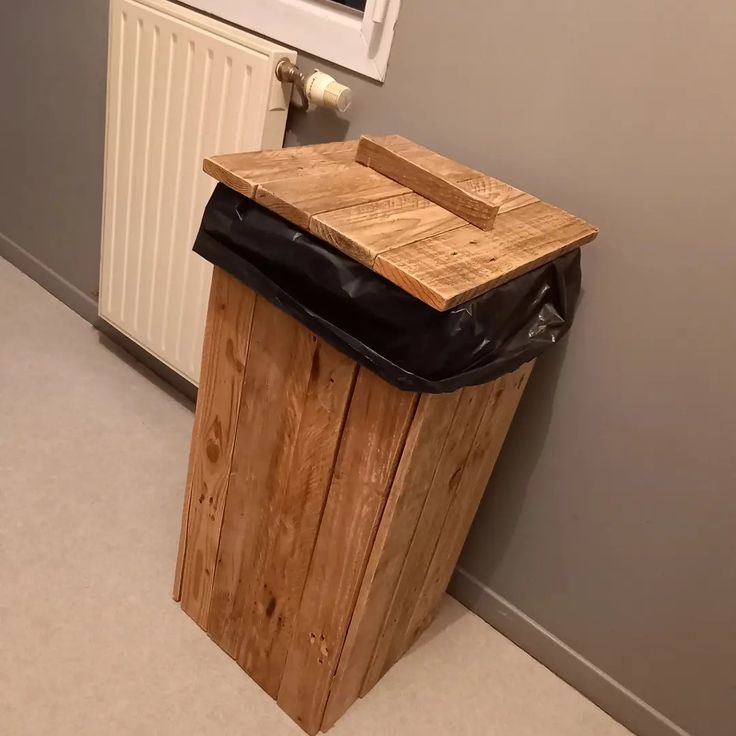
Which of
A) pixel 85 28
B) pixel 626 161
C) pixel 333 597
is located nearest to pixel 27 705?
pixel 333 597

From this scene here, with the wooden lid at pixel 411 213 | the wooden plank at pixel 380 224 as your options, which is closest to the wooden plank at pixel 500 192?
the wooden lid at pixel 411 213

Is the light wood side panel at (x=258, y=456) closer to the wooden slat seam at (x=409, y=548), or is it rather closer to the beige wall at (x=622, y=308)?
the wooden slat seam at (x=409, y=548)

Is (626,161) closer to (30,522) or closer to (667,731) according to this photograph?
(667,731)

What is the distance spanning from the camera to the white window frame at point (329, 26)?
1249 millimetres

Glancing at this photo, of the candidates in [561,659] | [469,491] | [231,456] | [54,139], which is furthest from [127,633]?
[54,139]

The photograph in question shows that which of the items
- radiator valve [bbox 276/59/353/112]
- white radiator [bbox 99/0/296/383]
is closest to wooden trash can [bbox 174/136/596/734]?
radiator valve [bbox 276/59/353/112]

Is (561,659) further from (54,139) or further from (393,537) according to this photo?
(54,139)

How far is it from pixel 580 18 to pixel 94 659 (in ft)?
4.17

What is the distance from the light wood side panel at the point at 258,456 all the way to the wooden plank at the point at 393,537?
0.58 ft

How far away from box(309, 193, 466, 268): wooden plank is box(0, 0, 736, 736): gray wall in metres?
0.28

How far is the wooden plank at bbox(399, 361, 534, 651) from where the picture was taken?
1141 mm

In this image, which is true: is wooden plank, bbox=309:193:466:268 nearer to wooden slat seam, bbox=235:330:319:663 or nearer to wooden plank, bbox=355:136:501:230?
wooden plank, bbox=355:136:501:230

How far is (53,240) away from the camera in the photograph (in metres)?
2.06

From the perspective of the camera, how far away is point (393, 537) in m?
1.01
